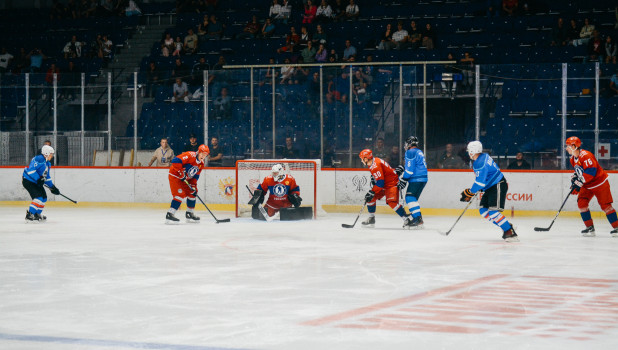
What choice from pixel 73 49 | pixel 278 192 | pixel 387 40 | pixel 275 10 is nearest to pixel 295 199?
pixel 278 192

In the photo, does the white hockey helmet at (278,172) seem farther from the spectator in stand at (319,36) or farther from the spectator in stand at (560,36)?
the spectator in stand at (560,36)

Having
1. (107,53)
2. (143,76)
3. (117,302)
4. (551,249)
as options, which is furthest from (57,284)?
(107,53)

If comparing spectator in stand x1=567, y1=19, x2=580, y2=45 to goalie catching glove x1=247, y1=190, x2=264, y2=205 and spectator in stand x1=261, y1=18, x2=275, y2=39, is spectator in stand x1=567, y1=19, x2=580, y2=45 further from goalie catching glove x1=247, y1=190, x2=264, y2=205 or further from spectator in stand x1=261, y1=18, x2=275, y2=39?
goalie catching glove x1=247, y1=190, x2=264, y2=205

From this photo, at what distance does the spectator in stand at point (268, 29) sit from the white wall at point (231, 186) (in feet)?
15.7

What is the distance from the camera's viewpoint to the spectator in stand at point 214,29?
20078 mm

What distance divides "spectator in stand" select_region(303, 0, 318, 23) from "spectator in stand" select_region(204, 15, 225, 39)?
2040 mm

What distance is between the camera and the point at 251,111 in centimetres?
1517

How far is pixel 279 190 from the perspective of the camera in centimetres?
1355

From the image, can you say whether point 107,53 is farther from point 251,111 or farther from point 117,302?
point 117,302

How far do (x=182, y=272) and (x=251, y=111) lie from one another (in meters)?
7.83

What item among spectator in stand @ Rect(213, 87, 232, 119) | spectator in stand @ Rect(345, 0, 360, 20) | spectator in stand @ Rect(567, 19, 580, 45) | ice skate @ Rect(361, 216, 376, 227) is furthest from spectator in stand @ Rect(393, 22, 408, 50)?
ice skate @ Rect(361, 216, 376, 227)

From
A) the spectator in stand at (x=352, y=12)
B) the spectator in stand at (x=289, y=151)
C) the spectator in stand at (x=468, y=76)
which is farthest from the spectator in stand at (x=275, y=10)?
the spectator in stand at (x=468, y=76)

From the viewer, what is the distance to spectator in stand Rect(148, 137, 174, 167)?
15.9 metres

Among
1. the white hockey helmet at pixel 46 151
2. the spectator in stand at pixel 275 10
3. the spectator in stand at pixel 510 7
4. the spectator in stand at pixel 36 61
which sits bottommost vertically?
the white hockey helmet at pixel 46 151
